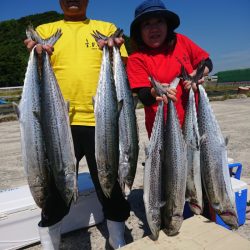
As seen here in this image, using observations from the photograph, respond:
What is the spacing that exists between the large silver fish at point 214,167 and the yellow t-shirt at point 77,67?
100 cm

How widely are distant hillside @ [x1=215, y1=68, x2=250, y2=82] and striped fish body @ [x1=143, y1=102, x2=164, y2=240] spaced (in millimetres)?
47237

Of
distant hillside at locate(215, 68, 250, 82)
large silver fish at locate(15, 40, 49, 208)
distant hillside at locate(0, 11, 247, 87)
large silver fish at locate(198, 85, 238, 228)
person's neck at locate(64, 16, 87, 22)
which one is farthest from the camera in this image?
distant hillside at locate(215, 68, 250, 82)

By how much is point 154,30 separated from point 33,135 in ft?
4.78

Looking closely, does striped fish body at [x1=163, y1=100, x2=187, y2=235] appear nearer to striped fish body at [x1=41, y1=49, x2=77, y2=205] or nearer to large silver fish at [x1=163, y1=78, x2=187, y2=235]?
large silver fish at [x1=163, y1=78, x2=187, y2=235]

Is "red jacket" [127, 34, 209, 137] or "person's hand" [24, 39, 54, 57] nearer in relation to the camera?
"person's hand" [24, 39, 54, 57]

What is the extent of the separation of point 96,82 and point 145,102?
1.63 feet

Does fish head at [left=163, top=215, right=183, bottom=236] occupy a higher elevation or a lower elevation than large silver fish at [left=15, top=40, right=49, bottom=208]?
lower

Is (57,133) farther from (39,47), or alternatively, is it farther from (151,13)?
(151,13)

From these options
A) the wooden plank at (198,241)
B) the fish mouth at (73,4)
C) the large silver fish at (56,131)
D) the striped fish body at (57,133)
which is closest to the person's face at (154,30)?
the fish mouth at (73,4)

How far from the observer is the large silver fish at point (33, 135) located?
2.73m

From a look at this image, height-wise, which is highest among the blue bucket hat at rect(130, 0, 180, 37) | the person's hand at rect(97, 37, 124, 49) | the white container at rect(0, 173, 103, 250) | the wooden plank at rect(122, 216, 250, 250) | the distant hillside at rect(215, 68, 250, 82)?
the blue bucket hat at rect(130, 0, 180, 37)

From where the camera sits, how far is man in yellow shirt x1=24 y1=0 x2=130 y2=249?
3074mm

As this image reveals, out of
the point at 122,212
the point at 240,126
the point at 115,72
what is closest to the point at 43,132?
the point at 115,72

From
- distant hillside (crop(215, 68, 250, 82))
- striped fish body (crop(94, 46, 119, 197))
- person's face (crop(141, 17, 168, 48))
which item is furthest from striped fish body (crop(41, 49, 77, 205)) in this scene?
distant hillside (crop(215, 68, 250, 82))
